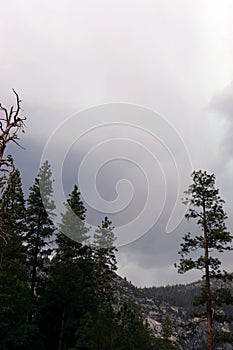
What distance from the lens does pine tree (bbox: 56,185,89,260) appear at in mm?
41312

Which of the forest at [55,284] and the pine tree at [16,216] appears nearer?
the forest at [55,284]

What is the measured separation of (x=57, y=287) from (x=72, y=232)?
10995 mm

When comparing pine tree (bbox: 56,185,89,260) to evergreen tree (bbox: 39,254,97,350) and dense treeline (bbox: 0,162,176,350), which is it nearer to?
dense treeline (bbox: 0,162,176,350)

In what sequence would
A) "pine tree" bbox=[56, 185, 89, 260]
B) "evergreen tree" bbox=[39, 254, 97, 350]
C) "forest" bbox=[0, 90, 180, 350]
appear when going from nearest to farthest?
1. "forest" bbox=[0, 90, 180, 350]
2. "evergreen tree" bbox=[39, 254, 97, 350]
3. "pine tree" bbox=[56, 185, 89, 260]

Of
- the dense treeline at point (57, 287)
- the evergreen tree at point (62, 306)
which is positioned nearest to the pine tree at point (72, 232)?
the dense treeline at point (57, 287)

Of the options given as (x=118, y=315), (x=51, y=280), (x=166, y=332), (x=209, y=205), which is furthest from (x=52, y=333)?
(x=166, y=332)

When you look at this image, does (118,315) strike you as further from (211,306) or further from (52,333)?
(52,333)

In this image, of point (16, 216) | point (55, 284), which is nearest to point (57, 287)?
point (55, 284)

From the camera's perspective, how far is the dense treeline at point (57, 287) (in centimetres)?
2534

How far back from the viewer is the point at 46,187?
139 ft

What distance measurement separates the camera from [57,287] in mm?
32094

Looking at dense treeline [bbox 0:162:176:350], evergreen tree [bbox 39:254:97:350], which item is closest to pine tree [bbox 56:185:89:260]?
dense treeline [bbox 0:162:176:350]

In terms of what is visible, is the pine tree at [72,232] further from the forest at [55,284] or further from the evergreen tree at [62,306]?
the evergreen tree at [62,306]

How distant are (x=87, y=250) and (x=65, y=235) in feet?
9.24
